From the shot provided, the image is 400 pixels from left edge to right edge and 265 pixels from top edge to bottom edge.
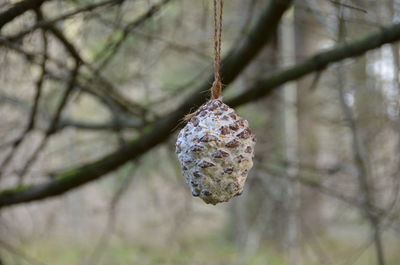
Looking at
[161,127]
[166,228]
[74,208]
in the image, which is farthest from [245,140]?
[74,208]

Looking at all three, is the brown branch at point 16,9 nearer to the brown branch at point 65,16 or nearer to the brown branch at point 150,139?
the brown branch at point 65,16

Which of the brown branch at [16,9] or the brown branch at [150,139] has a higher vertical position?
the brown branch at [16,9]

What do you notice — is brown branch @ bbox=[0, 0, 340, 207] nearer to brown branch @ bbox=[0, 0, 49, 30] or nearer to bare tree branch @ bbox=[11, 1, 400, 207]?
bare tree branch @ bbox=[11, 1, 400, 207]

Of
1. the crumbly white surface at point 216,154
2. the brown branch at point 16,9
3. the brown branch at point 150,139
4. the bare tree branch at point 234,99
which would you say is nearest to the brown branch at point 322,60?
the bare tree branch at point 234,99

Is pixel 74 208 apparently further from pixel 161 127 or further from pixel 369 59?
pixel 161 127

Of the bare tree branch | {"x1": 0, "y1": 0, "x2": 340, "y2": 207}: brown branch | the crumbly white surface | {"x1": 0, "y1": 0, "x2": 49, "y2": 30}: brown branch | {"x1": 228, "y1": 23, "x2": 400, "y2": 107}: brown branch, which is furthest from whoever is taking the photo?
{"x1": 0, "y1": 0, "x2": 340, "y2": 207}: brown branch

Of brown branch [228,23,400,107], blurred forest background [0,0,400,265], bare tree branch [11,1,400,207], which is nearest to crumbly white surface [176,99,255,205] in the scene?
blurred forest background [0,0,400,265]
